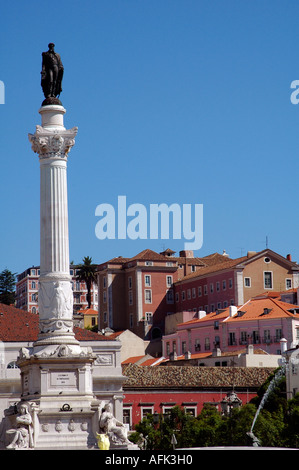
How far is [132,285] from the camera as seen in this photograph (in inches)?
4887

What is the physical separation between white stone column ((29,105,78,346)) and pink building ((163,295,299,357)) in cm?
5426

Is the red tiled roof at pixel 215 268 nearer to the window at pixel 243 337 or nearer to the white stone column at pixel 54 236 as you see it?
the window at pixel 243 337

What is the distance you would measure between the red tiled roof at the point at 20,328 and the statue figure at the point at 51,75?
24565mm

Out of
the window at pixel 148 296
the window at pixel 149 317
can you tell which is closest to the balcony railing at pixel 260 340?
the window at pixel 149 317

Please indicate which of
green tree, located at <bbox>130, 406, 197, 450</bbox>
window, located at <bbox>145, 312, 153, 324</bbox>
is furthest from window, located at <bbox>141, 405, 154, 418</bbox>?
window, located at <bbox>145, 312, 153, 324</bbox>

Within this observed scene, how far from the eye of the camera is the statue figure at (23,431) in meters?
37.9

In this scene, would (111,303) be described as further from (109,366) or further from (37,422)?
(37,422)

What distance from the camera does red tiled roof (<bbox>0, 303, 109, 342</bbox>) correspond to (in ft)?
217

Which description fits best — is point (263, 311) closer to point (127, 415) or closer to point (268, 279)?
point (268, 279)

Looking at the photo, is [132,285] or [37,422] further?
[132,285]
